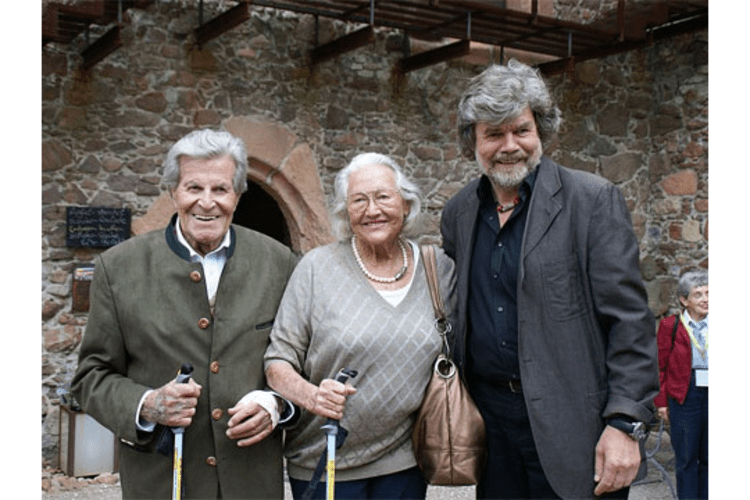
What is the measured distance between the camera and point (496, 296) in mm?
2473

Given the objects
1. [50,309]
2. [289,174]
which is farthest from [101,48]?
[50,309]

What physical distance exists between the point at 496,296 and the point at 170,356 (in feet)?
3.17

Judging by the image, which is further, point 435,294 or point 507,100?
point 435,294

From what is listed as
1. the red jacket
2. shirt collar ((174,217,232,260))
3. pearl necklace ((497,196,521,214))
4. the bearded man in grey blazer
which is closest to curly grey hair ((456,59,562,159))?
the bearded man in grey blazer

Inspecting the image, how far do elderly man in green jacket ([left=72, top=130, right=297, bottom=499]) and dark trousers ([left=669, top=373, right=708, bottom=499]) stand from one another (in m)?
3.56

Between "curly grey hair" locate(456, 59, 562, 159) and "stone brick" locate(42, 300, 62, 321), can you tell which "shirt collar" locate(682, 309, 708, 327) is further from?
"stone brick" locate(42, 300, 62, 321)

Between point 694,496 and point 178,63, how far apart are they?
4.65m

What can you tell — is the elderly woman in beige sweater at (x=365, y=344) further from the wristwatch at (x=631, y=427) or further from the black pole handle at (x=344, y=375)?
the wristwatch at (x=631, y=427)

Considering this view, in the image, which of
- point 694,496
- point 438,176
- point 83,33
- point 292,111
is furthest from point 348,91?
point 694,496

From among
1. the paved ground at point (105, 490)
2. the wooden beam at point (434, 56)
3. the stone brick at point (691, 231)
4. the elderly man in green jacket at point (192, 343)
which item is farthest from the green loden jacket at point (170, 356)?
the stone brick at point (691, 231)

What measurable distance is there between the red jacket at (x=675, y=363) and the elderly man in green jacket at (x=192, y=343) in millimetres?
3463

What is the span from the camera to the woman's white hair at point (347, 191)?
2.62 metres

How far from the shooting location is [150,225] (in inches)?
238

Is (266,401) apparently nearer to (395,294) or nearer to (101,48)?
(395,294)
